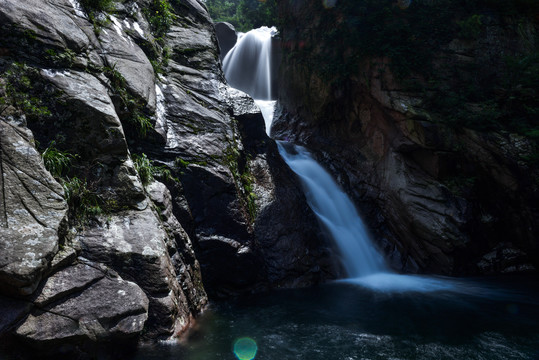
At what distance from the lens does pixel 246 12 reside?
2878 cm

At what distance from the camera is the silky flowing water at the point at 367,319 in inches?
188

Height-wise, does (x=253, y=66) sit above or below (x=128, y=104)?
above

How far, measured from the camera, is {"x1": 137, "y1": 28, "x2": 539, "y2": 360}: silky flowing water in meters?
4.77

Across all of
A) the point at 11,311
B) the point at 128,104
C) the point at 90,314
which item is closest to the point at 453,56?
the point at 128,104

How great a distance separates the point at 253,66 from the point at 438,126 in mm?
12767

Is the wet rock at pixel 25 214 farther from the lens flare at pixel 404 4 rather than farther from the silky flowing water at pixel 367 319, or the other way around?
the lens flare at pixel 404 4

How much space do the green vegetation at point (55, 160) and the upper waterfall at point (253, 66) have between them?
14.8m

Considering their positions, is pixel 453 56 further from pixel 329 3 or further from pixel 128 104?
pixel 128 104

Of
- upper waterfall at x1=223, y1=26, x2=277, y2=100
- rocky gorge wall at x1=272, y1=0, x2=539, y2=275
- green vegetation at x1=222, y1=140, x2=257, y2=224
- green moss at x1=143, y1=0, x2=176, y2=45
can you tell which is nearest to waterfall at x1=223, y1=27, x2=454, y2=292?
rocky gorge wall at x1=272, y1=0, x2=539, y2=275

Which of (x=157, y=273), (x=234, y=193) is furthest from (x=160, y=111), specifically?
(x=157, y=273)

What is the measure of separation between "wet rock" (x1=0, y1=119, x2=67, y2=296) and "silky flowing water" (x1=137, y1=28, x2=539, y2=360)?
6.00 ft

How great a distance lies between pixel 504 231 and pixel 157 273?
9789mm

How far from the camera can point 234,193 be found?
301 inches

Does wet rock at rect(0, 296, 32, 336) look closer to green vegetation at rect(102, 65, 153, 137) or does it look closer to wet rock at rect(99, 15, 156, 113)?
green vegetation at rect(102, 65, 153, 137)
